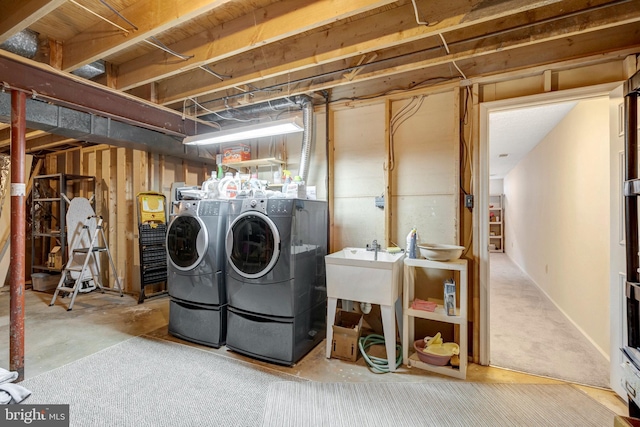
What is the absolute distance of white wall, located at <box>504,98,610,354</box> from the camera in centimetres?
265

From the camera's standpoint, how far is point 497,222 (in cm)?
873

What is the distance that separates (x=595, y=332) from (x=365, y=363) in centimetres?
220

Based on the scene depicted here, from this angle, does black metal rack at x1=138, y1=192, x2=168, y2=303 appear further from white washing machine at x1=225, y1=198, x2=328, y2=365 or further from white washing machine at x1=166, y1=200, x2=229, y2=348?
white washing machine at x1=225, y1=198, x2=328, y2=365

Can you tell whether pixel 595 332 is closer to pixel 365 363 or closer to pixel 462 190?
pixel 462 190

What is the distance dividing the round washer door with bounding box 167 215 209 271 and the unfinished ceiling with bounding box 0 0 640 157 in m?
1.31

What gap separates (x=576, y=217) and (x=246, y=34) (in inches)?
148

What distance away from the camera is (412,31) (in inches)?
76.2

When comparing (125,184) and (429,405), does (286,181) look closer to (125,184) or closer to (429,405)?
(429,405)

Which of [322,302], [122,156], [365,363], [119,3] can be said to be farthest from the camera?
[122,156]

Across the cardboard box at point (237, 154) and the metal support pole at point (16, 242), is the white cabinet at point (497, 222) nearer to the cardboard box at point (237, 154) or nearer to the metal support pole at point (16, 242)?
the cardboard box at point (237, 154)

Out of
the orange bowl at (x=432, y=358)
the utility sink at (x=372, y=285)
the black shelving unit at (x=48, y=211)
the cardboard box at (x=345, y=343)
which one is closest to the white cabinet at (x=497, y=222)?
the orange bowl at (x=432, y=358)

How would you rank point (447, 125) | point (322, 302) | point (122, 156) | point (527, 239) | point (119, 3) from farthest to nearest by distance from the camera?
point (527, 239), point (122, 156), point (322, 302), point (447, 125), point (119, 3)

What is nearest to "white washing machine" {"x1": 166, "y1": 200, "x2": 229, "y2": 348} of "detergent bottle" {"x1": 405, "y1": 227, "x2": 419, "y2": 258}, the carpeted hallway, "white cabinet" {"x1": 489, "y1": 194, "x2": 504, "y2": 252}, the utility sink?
the utility sink

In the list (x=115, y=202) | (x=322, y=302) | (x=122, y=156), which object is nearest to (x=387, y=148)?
(x=322, y=302)
